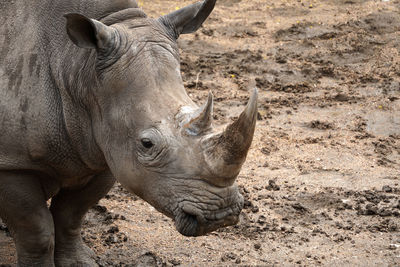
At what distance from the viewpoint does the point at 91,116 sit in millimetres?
4176

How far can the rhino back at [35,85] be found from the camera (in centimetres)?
417

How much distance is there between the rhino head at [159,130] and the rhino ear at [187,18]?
0.13 m

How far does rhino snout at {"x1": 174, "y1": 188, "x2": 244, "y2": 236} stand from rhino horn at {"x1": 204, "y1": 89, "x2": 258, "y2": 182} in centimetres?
18

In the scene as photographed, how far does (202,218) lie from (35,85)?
1.27 metres

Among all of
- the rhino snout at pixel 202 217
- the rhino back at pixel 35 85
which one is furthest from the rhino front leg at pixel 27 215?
the rhino snout at pixel 202 217

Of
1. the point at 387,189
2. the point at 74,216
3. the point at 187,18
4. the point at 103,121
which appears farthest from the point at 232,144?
the point at 387,189

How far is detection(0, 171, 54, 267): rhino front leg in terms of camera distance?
4.29 meters

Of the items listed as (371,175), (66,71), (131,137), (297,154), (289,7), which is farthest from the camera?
(289,7)

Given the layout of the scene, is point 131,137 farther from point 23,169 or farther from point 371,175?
point 371,175

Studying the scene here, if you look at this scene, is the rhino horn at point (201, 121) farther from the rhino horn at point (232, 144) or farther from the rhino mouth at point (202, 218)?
the rhino mouth at point (202, 218)

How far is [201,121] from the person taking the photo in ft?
11.9

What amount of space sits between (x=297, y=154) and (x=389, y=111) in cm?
152

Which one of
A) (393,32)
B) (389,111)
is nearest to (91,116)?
(389,111)

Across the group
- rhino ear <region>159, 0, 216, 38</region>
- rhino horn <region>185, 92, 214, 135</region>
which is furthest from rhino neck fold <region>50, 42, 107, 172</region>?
rhino horn <region>185, 92, 214, 135</region>
